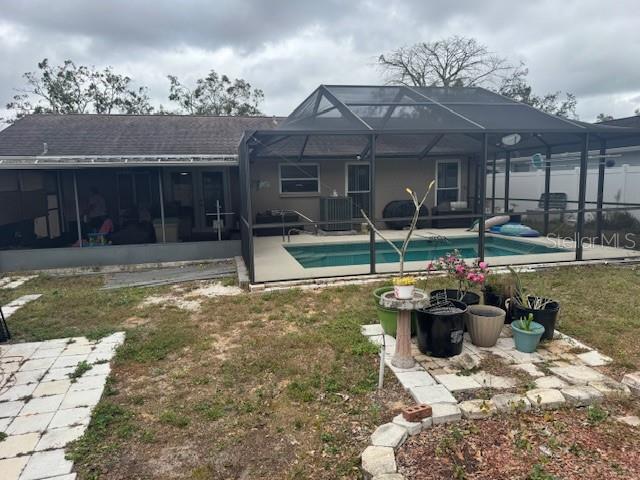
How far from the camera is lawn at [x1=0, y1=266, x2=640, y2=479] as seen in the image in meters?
2.58

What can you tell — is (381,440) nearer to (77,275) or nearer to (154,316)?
(154,316)

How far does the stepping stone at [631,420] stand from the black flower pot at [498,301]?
64.5 inches

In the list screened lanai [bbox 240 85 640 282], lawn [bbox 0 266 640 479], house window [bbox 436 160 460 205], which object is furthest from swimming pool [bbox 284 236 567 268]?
house window [bbox 436 160 460 205]

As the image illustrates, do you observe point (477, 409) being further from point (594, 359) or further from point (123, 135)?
point (123, 135)

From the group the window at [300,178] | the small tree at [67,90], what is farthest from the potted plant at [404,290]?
the small tree at [67,90]

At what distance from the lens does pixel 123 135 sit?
1079cm

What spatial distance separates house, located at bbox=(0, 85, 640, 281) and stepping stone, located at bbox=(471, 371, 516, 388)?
319 cm

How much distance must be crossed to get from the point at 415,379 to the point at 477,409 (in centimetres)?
59

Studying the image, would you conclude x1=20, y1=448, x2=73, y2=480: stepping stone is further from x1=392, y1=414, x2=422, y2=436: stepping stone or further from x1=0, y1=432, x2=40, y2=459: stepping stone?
x1=392, y1=414, x2=422, y2=436: stepping stone

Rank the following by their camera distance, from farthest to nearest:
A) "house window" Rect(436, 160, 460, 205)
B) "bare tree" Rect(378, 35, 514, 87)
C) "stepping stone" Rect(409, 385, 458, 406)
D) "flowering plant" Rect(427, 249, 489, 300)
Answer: "bare tree" Rect(378, 35, 514, 87), "house window" Rect(436, 160, 460, 205), "flowering plant" Rect(427, 249, 489, 300), "stepping stone" Rect(409, 385, 458, 406)

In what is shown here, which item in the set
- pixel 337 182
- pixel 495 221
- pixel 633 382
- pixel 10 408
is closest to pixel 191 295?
pixel 10 408

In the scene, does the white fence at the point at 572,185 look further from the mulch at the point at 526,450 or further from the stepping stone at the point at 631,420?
the mulch at the point at 526,450

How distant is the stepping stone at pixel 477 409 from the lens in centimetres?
285

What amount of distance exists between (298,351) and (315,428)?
1.26m
